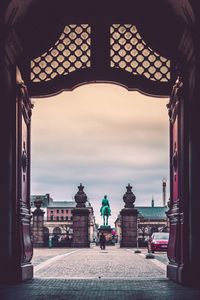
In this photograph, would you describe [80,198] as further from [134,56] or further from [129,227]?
[134,56]

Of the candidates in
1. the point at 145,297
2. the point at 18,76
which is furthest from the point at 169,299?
the point at 18,76

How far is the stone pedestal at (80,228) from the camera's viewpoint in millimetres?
50781

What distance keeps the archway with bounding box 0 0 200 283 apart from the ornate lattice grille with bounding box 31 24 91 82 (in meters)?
0.02

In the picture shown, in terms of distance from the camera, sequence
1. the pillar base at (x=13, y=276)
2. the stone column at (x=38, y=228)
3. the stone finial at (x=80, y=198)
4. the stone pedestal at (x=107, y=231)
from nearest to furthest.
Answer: the pillar base at (x=13, y=276)
the stone column at (x=38, y=228)
the stone finial at (x=80, y=198)
the stone pedestal at (x=107, y=231)

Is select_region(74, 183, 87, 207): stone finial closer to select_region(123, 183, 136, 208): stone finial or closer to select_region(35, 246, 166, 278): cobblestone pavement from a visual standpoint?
select_region(123, 183, 136, 208): stone finial

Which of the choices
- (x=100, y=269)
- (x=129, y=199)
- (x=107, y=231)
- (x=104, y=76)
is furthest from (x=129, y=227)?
(x=104, y=76)

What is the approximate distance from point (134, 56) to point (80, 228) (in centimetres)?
3651

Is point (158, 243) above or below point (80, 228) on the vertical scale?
below

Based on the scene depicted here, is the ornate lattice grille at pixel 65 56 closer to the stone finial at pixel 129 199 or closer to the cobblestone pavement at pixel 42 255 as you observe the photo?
the cobblestone pavement at pixel 42 255

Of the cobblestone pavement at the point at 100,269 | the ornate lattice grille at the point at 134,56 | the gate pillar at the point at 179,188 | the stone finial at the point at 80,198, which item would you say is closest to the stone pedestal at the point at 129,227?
the stone finial at the point at 80,198

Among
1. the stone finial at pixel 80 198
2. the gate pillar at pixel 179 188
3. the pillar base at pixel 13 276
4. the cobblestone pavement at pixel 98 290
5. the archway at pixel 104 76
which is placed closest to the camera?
the cobblestone pavement at pixel 98 290

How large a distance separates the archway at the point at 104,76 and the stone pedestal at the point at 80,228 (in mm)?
35379

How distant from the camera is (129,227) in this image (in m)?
50.7

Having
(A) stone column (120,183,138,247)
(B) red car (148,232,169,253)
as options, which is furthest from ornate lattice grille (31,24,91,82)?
(A) stone column (120,183,138,247)
